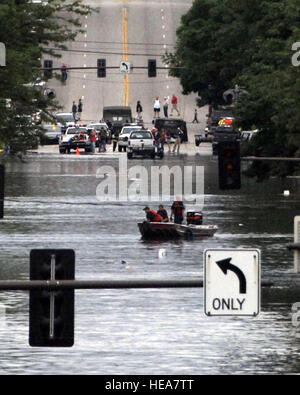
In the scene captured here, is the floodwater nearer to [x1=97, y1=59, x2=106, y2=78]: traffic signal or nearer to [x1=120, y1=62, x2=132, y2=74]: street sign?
[x1=97, y1=59, x2=106, y2=78]: traffic signal

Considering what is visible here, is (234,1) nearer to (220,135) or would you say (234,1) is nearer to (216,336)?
(220,135)

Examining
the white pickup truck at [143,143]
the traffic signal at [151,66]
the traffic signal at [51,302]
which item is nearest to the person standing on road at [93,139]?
the traffic signal at [151,66]

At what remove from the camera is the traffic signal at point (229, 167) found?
108 feet

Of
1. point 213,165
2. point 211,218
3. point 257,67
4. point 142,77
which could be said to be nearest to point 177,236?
point 211,218

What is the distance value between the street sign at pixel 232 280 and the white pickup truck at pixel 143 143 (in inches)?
4032

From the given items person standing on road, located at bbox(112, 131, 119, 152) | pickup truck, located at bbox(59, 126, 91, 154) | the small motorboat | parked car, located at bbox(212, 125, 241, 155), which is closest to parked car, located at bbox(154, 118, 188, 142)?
person standing on road, located at bbox(112, 131, 119, 152)

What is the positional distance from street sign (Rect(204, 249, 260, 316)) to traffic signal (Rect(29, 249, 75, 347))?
67.1 inches

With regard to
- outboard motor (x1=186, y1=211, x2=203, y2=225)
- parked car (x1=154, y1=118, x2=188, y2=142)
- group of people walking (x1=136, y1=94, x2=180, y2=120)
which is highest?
group of people walking (x1=136, y1=94, x2=180, y2=120)

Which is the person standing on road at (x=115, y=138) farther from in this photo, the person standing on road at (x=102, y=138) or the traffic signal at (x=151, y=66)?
the traffic signal at (x=151, y=66)

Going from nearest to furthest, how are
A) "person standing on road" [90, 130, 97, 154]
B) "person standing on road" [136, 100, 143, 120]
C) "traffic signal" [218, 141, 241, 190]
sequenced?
"traffic signal" [218, 141, 241, 190], "person standing on road" [90, 130, 97, 154], "person standing on road" [136, 100, 143, 120]

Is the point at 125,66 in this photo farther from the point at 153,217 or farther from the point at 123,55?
the point at 153,217

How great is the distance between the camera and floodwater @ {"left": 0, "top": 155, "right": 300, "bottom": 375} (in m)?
37.2

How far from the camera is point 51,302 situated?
1812 cm

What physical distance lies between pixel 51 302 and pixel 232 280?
2.17 metres
